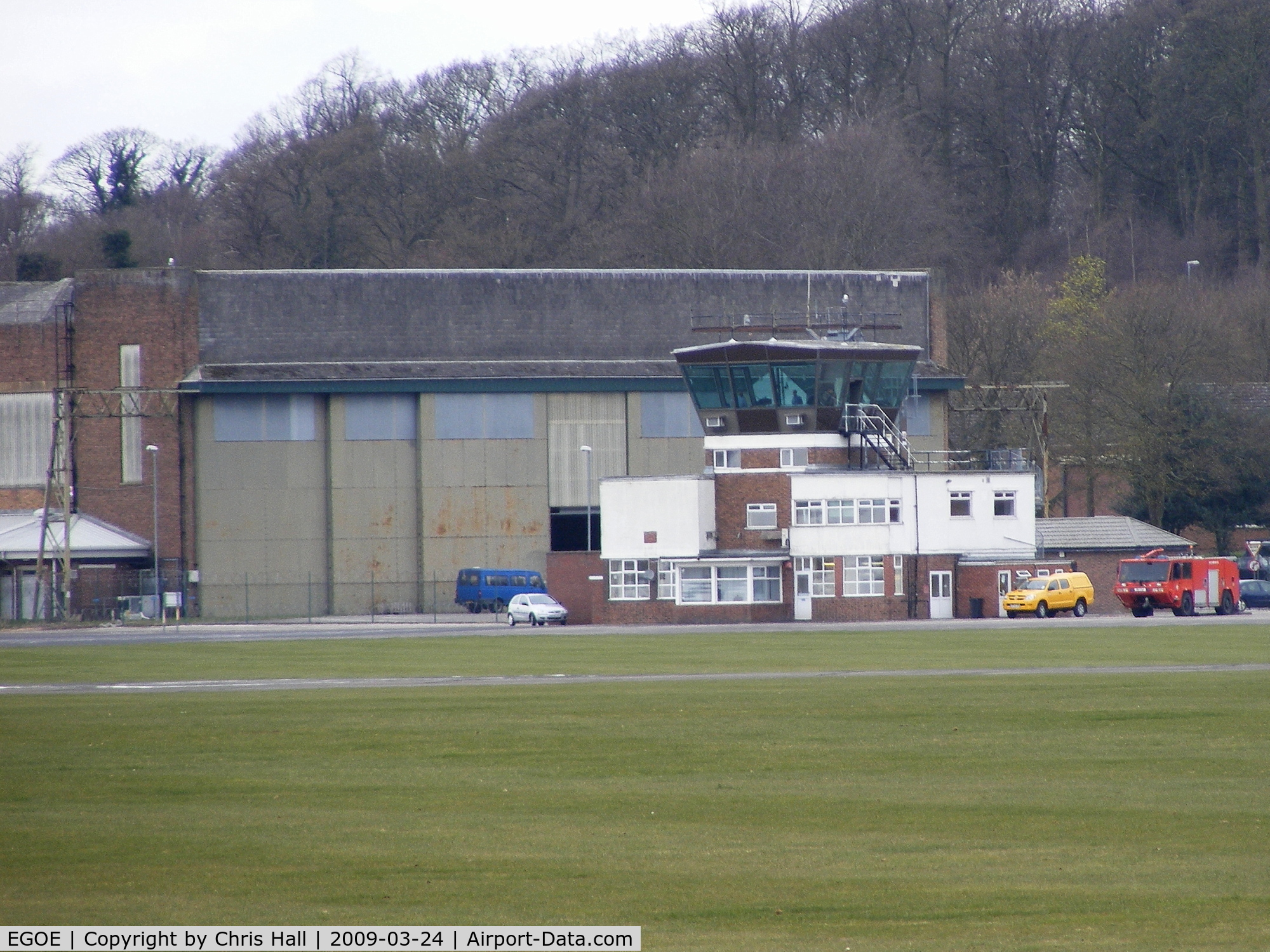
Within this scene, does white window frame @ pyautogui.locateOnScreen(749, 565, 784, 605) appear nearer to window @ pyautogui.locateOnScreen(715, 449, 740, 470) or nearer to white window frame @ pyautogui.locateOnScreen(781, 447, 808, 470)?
white window frame @ pyautogui.locateOnScreen(781, 447, 808, 470)

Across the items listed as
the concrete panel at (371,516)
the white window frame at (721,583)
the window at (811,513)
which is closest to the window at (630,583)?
the white window frame at (721,583)

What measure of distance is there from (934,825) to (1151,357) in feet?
225

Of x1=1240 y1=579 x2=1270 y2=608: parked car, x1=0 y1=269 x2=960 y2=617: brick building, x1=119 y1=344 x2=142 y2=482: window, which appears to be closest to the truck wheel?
x1=1240 y1=579 x2=1270 y2=608: parked car

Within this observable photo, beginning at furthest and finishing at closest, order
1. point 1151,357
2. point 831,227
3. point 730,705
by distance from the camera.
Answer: point 831,227 → point 1151,357 → point 730,705

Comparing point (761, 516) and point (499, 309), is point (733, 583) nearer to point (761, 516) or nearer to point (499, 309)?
point (761, 516)

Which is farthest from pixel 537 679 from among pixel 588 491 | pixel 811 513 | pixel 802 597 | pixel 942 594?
pixel 588 491

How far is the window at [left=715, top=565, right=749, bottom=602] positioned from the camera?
64812mm

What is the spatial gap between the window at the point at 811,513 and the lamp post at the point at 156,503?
2823 cm

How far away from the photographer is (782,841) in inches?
606

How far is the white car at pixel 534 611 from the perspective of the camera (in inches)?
2525

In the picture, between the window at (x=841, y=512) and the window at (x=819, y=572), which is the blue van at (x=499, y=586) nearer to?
the window at (x=819, y=572)

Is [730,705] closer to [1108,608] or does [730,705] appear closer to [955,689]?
[955,689]

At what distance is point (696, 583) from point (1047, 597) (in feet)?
44.0

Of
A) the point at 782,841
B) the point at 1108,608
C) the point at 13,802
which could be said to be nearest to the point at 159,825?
the point at 13,802
